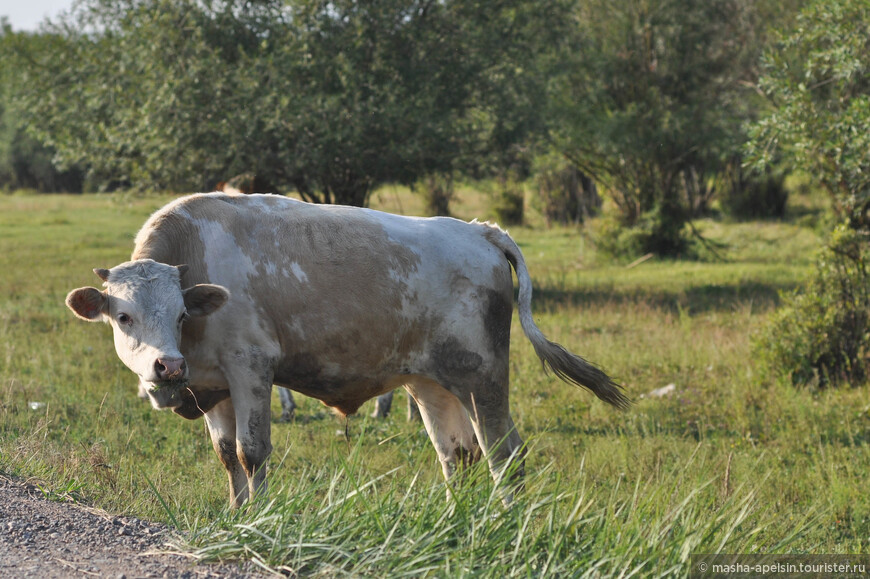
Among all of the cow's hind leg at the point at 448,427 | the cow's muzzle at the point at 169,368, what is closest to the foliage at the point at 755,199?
the cow's hind leg at the point at 448,427

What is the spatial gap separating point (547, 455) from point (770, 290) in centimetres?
1160

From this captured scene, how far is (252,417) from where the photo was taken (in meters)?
5.44

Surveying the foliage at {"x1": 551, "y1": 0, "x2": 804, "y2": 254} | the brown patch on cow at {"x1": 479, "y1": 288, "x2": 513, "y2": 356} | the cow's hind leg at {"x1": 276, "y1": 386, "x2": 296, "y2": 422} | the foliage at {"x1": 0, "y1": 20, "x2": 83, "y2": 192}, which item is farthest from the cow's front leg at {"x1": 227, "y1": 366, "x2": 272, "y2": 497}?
the foliage at {"x1": 0, "y1": 20, "x2": 83, "y2": 192}

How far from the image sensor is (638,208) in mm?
25203

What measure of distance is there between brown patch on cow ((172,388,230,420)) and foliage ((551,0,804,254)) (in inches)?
711

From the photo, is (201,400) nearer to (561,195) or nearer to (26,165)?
(561,195)

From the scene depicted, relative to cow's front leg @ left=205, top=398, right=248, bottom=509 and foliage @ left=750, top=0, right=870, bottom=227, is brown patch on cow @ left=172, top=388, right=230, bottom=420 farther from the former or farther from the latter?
foliage @ left=750, top=0, right=870, bottom=227

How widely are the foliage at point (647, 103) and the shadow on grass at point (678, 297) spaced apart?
18.9 feet

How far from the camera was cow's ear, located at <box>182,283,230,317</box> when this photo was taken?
5066 millimetres

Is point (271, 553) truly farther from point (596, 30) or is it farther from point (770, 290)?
point (596, 30)

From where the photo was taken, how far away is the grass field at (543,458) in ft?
13.6

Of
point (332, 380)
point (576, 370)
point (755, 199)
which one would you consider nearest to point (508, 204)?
point (755, 199)

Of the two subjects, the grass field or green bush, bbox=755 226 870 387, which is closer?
the grass field

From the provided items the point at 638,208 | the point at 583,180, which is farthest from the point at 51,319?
the point at 583,180
